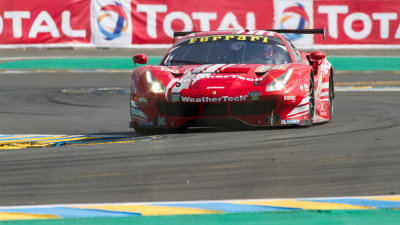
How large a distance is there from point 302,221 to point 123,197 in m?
1.14

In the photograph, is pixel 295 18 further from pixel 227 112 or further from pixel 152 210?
pixel 152 210

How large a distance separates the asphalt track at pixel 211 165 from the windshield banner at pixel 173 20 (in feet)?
33.4

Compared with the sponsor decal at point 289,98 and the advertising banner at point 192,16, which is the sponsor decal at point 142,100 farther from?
the advertising banner at point 192,16

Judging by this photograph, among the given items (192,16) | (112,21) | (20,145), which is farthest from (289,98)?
(112,21)

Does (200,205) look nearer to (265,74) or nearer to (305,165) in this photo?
(305,165)

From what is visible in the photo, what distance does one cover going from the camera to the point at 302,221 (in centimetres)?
429

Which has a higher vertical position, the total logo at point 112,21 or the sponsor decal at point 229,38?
the sponsor decal at point 229,38

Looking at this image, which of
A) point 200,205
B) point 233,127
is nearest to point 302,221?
point 200,205

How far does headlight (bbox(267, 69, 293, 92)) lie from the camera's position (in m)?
7.75

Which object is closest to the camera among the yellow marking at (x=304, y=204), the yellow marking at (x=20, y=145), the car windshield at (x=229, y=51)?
the yellow marking at (x=304, y=204)

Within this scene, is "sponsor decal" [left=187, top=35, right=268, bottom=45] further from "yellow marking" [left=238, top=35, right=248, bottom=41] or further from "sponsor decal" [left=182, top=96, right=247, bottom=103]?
"sponsor decal" [left=182, top=96, right=247, bottom=103]

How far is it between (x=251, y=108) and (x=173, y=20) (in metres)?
12.4

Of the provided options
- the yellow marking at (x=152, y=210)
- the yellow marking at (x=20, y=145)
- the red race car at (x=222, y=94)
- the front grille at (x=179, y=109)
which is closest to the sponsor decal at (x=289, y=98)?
the red race car at (x=222, y=94)

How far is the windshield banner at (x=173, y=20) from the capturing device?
19719mm
